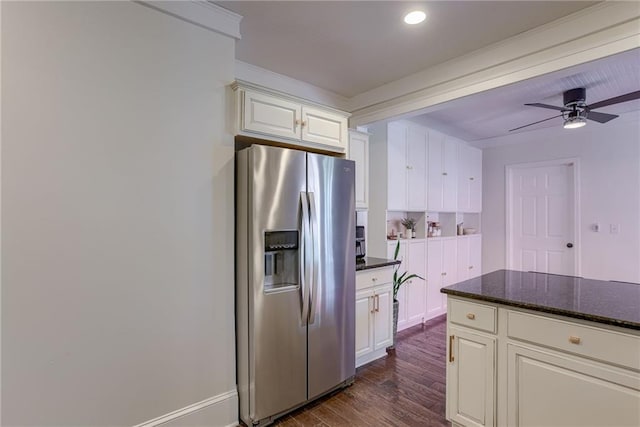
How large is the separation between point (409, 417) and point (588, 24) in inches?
111

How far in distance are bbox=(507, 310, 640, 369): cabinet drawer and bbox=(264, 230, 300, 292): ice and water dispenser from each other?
52.8 inches

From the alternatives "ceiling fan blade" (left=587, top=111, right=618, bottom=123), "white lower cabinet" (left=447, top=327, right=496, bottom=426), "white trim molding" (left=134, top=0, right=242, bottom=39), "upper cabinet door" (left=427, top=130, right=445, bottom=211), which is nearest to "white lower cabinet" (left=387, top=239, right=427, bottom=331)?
"upper cabinet door" (left=427, top=130, right=445, bottom=211)

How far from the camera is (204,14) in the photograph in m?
1.95

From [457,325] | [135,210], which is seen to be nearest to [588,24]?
[457,325]

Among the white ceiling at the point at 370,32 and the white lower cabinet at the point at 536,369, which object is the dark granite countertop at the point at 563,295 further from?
the white ceiling at the point at 370,32

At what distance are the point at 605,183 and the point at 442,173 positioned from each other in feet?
6.64

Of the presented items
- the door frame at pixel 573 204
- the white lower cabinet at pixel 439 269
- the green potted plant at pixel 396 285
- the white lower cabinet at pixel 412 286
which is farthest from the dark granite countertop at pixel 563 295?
the door frame at pixel 573 204

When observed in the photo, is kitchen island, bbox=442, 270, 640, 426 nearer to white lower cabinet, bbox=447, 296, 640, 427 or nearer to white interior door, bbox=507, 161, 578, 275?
white lower cabinet, bbox=447, 296, 640, 427

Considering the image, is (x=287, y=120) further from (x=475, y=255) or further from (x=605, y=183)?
(x=605, y=183)

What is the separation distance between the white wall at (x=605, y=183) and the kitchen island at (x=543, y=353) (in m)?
2.65

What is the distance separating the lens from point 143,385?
1723mm

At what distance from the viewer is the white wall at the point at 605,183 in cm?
377

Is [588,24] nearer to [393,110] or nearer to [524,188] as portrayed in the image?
[393,110]

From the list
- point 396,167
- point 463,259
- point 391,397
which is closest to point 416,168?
point 396,167
